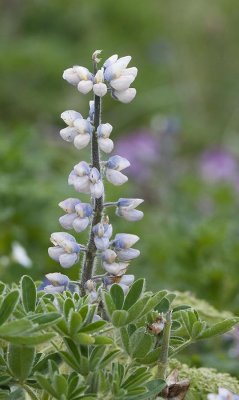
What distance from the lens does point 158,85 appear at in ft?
17.4

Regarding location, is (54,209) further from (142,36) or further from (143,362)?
(142,36)

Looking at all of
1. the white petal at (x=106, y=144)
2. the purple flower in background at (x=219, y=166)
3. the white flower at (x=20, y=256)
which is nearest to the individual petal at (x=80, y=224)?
the white petal at (x=106, y=144)

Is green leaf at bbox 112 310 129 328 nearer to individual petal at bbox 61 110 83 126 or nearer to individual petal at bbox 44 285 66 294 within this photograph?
individual petal at bbox 44 285 66 294

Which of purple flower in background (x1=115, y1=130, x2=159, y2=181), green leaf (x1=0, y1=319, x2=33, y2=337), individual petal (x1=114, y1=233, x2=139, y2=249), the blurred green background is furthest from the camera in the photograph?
purple flower in background (x1=115, y1=130, x2=159, y2=181)

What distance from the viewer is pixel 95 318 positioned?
4.22ft

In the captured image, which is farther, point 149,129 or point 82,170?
point 149,129

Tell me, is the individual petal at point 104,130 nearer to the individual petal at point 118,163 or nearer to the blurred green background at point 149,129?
the individual petal at point 118,163

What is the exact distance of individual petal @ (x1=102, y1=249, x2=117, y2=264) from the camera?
1.33 meters

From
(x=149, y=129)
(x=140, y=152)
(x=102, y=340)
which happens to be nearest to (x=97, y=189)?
(x=102, y=340)

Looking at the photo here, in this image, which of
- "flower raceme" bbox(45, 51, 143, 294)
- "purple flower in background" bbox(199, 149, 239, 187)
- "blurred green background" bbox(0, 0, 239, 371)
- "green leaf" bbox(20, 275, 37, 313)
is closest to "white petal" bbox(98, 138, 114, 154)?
"flower raceme" bbox(45, 51, 143, 294)

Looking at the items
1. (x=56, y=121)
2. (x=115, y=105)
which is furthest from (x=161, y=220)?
(x=115, y=105)

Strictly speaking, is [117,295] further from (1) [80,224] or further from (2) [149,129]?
(2) [149,129]

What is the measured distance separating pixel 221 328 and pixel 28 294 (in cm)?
27

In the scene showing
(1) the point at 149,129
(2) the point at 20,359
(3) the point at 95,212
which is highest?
(1) the point at 149,129
